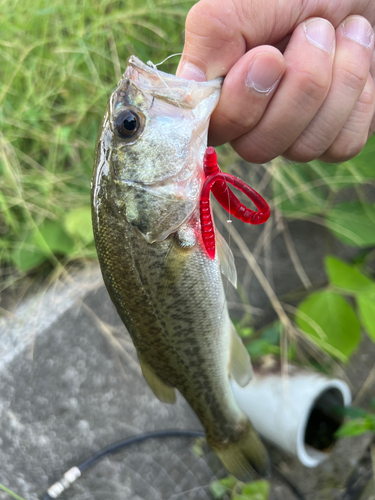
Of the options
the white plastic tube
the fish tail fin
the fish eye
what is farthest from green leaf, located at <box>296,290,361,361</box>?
the fish eye

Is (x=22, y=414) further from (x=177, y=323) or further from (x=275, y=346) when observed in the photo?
(x=275, y=346)

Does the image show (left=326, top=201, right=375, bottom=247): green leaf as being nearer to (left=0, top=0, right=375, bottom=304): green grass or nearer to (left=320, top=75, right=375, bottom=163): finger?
(left=0, top=0, right=375, bottom=304): green grass

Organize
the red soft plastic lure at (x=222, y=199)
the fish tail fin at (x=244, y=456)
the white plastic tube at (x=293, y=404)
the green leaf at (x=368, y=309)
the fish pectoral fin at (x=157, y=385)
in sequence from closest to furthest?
the red soft plastic lure at (x=222, y=199), the fish pectoral fin at (x=157, y=385), the fish tail fin at (x=244, y=456), the green leaf at (x=368, y=309), the white plastic tube at (x=293, y=404)

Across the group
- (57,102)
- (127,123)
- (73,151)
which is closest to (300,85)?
(127,123)

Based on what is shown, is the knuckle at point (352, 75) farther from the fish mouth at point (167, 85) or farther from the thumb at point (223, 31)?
the fish mouth at point (167, 85)

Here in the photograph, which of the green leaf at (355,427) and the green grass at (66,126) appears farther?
the green grass at (66,126)

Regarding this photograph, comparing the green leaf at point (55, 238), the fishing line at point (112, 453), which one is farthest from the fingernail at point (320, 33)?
the fishing line at point (112, 453)
